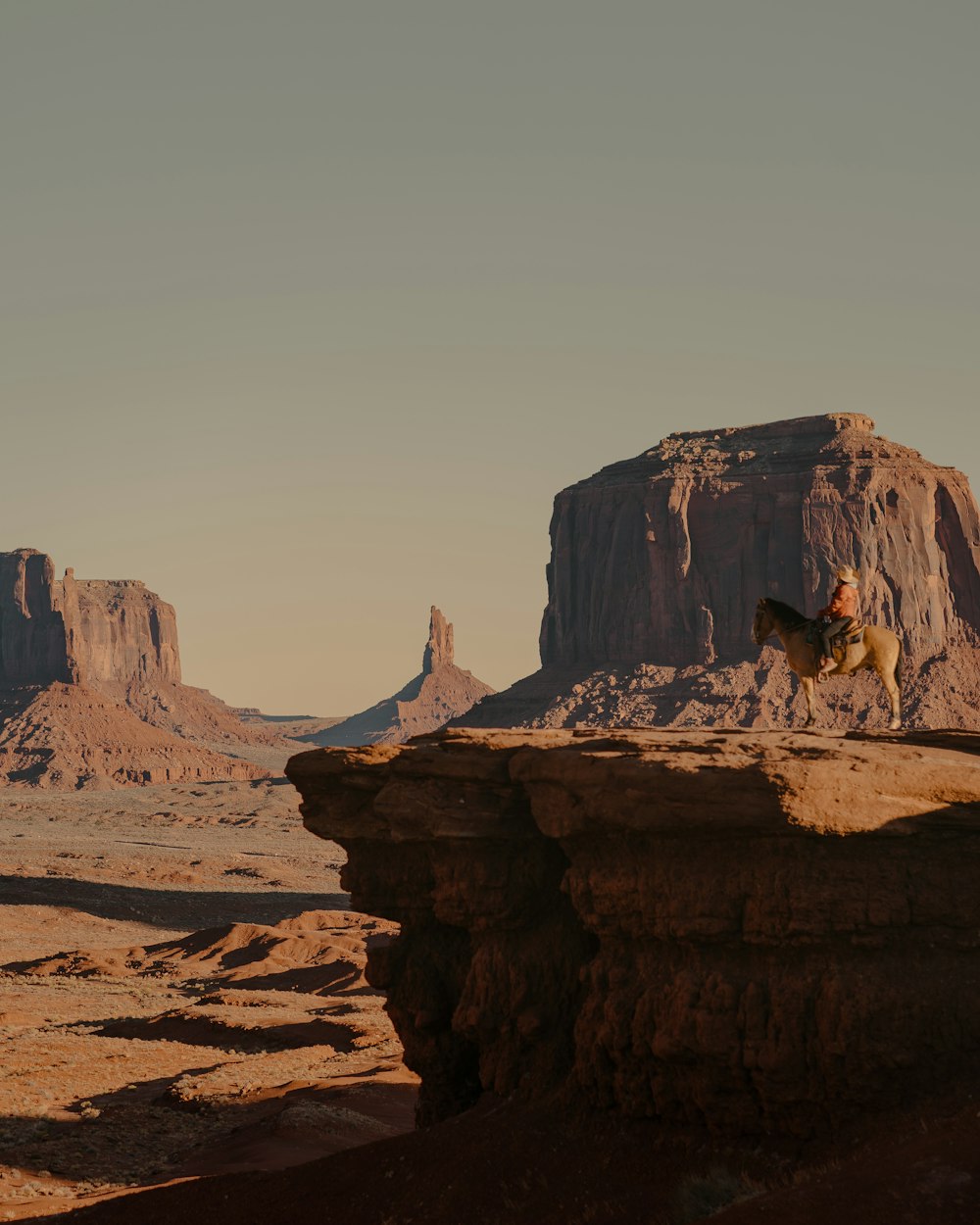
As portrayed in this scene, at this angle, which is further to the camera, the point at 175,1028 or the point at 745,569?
the point at 745,569

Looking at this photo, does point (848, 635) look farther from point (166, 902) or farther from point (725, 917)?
point (166, 902)

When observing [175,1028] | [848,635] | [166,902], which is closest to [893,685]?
[848,635]

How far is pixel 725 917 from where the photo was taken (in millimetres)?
16203

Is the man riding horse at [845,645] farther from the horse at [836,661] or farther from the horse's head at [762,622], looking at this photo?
the horse's head at [762,622]

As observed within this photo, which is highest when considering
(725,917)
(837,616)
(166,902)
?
(837,616)

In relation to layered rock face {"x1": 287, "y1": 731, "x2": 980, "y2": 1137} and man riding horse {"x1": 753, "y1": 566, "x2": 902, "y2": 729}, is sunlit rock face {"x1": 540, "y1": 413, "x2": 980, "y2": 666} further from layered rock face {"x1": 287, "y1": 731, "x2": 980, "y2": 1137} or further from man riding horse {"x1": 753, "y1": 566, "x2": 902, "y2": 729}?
layered rock face {"x1": 287, "y1": 731, "x2": 980, "y2": 1137}

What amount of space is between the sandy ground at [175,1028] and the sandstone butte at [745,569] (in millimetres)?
38638

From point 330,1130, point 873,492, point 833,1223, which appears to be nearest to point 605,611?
point 873,492

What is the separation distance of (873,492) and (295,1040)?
102345mm

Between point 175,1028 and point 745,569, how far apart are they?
103 metres

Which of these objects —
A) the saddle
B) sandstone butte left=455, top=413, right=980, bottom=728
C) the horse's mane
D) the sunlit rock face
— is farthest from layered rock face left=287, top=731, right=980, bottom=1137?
the sunlit rock face

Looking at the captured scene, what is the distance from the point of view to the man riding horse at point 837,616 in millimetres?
21406

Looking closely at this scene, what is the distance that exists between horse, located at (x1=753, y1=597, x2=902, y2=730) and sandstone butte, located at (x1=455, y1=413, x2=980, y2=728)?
96227 millimetres

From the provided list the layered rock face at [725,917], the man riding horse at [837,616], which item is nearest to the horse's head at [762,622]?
the man riding horse at [837,616]
